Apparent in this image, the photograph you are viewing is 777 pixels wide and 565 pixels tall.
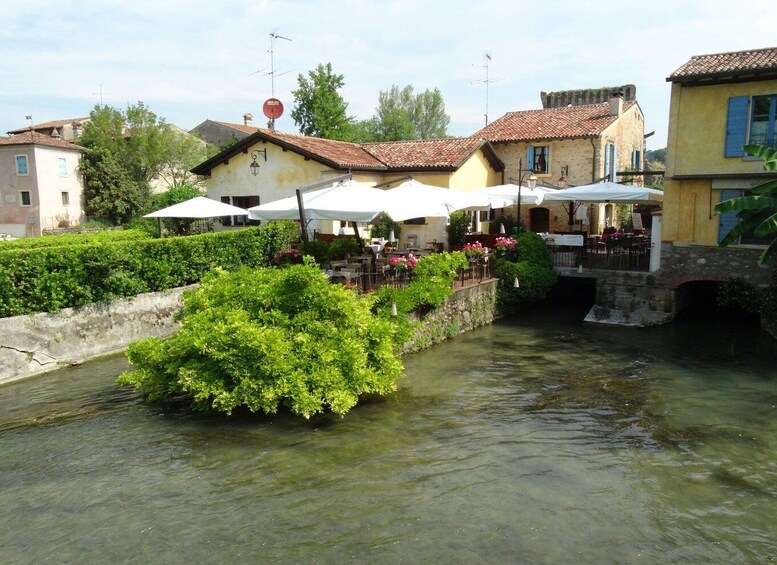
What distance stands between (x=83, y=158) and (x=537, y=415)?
4089 centimetres

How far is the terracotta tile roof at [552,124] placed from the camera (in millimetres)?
28750

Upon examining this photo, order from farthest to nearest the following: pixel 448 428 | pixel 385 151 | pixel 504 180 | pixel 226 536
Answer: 1. pixel 504 180
2. pixel 385 151
3. pixel 448 428
4. pixel 226 536

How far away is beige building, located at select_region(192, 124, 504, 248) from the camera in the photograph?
24.6 metres

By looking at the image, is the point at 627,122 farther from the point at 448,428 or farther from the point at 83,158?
the point at 83,158

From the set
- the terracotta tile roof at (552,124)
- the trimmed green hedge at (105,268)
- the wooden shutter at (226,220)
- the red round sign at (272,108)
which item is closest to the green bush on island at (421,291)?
the trimmed green hedge at (105,268)

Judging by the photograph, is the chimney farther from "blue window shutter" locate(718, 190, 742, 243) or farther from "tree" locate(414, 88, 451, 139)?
"tree" locate(414, 88, 451, 139)

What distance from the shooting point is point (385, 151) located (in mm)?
27953

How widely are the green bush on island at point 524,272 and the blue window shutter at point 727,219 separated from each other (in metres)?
4.95

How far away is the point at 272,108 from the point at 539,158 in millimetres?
14286

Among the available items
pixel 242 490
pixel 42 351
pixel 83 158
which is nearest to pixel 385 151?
pixel 42 351

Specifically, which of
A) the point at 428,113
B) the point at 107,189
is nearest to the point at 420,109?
the point at 428,113

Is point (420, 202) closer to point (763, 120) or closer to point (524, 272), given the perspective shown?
point (524, 272)

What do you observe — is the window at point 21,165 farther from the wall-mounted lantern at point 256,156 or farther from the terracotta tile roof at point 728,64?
the terracotta tile roof at point 728,64

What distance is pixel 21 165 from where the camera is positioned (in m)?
40.6
